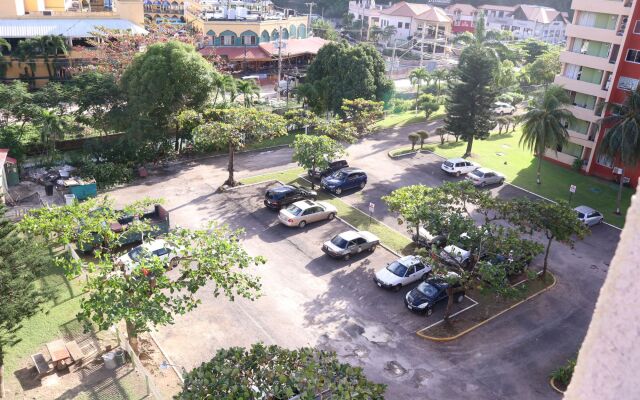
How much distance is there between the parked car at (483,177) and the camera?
37.1m

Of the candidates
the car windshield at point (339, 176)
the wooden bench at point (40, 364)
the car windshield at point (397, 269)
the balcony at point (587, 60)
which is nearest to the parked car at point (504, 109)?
the balcony at point (587, 60)

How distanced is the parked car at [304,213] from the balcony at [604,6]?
25.8m

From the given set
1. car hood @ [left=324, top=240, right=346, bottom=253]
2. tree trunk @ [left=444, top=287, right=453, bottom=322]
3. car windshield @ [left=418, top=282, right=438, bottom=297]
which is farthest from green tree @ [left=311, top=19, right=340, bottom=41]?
tree trunk @ [left=444, top=287, right=453, bottom=322]

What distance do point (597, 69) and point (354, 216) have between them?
22910 millimetres

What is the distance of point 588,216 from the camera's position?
32.0 m

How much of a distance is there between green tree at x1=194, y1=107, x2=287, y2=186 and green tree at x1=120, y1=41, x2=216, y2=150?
2.37 metres

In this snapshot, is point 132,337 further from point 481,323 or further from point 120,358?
point 481,323

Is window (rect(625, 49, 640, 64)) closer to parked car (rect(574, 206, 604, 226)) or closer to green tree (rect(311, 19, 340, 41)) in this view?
parked car (rect(574, 206, 604, 226))

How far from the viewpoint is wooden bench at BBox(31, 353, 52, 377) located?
17.4 metres

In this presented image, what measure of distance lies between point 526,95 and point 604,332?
67306 mm

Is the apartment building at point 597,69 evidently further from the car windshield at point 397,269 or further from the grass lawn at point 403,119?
the car windshield at point 397,269

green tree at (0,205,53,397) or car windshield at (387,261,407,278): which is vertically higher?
green tree at (0,205,53,397)

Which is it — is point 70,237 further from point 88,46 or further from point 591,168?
point 88,46

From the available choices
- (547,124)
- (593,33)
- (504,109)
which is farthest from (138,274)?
(504,109)
